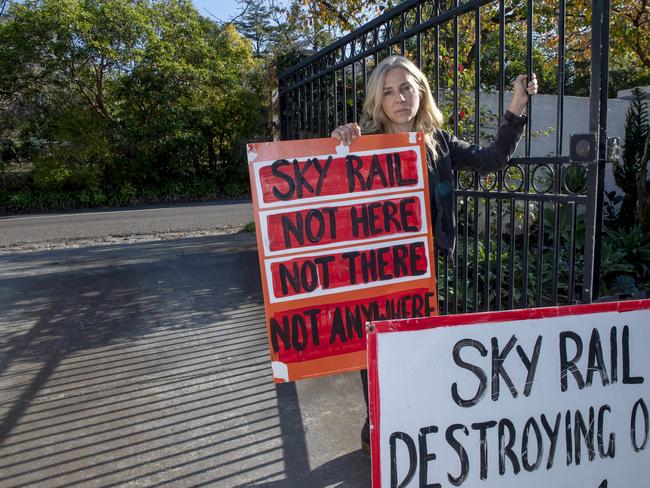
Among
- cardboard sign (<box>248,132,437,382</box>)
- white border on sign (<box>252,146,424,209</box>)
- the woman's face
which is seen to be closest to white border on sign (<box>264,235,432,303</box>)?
cardboard sign (<box>248,132,437,382</box>)

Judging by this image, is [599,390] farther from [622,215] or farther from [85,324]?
[622,215]

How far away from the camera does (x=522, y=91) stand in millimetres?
2334

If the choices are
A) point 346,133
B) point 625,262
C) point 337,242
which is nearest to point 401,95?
point 346,133

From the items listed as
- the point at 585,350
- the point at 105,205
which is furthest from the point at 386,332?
the point at 105,205

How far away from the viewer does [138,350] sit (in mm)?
3996

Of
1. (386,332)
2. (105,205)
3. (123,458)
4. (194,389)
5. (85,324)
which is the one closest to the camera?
(386,332)

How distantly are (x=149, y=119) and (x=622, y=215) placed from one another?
667 inches

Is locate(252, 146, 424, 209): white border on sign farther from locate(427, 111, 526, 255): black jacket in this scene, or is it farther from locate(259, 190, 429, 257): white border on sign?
locate(427, 111, 526, 255): black jacket

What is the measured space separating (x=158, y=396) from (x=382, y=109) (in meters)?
2.14

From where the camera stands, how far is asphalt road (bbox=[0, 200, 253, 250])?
1181cm

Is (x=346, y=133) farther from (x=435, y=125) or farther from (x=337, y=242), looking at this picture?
(x=435, y=125)

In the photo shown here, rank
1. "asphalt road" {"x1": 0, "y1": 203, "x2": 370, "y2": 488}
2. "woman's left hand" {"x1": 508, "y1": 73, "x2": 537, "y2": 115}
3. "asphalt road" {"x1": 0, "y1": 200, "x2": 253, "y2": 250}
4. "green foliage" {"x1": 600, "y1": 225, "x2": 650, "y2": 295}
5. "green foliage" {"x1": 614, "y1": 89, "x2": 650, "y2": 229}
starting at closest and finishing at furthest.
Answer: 1. "woman's left hand" {"x1": 508, "y1": 73, "x2": 537, "y2": 115}
2. "asphalt road" {"x1": 0, "y1": 203, "x2": 370, "y2": 488}
3. "green foliage" {"x1": 600, "y1": 225, "x2": 650, "y2": 295}
4. "green foliage" {"x1": 614, "y1": 89, "x2": 650, "y2": 229}
5. "asphalt road" {"x1": 0, "y1": 200, "x2": 253, "y2": 250}

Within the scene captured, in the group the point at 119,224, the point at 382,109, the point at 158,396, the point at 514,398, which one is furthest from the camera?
the point at 119,224

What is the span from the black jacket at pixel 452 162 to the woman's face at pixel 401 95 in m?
0.18
